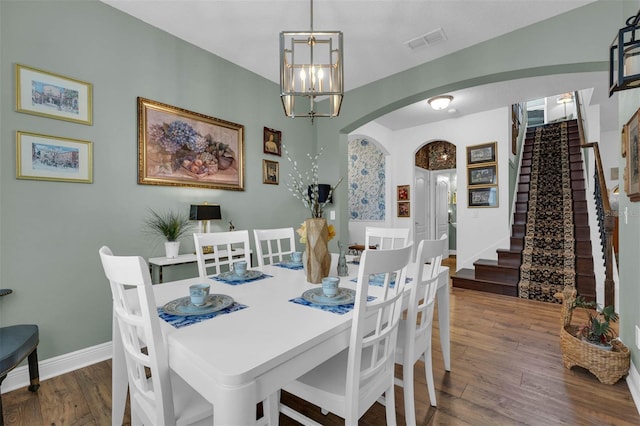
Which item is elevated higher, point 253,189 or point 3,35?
point 3,35

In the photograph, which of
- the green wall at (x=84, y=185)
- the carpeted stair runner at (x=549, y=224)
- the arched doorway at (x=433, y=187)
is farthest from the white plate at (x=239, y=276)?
the arched doorway at (x=433, y=187)

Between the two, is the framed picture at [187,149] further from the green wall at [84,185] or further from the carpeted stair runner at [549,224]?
the carpeted stair runner at [549,224]

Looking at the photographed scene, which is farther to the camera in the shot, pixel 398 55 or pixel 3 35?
pixel 398 55

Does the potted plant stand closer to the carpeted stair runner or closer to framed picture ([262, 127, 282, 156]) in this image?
framed picture ([262, 127, 282, 156])

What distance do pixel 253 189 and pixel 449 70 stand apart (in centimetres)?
256

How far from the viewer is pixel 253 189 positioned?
3457mm

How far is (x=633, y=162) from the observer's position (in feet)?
5.89

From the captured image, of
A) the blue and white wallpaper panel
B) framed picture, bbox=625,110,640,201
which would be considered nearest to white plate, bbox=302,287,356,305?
framed picture, bbox=625,110,640,201

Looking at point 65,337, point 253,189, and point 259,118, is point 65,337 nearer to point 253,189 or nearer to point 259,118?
point 253,189

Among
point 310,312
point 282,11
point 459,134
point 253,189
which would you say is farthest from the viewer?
point 459,134

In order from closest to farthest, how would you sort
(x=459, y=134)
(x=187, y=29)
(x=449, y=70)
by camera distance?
(x=187, y=29), (x=449, y=70), (x=459, y=134)

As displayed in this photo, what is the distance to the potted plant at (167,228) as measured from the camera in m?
2.52

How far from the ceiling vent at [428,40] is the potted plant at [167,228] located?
2878mm

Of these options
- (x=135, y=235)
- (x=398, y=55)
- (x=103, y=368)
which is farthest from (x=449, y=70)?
(x=103, y=368)
